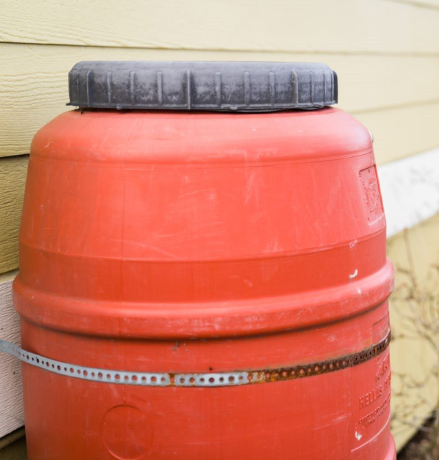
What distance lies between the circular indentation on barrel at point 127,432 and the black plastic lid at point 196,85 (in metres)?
0.48

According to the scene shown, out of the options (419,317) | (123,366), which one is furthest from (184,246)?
(419,317)

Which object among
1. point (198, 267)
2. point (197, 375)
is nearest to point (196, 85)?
point (198, 267)

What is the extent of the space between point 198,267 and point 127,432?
29 cm

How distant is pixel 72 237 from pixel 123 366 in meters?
0.22

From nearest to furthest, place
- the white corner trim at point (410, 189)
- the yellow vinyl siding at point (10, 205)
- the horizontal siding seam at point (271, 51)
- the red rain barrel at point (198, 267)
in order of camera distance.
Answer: the red rain barrel at point (198, 267)
the yellow vinyl siding at point (10, 205)
the horizontal siding seam at point (271, 51)
the white corner trim at point (410, 189)

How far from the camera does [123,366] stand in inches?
42.7

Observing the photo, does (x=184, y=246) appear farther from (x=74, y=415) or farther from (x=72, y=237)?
(x=74, y=415)

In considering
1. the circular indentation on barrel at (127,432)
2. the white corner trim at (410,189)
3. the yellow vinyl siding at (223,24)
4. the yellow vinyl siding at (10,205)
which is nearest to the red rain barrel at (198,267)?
the circular indentation on barrel at (127,432)

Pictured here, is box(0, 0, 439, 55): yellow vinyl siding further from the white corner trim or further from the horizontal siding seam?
the white corner trim

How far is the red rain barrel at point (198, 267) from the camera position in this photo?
3.46 ft

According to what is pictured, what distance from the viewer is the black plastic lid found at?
1.09m

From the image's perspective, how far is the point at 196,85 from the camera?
109 cm

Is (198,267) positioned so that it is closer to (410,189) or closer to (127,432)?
(127,432)

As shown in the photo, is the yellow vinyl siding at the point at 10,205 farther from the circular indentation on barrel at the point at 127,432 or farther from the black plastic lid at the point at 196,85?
the circular indentation on barrel at the point at 127,432
